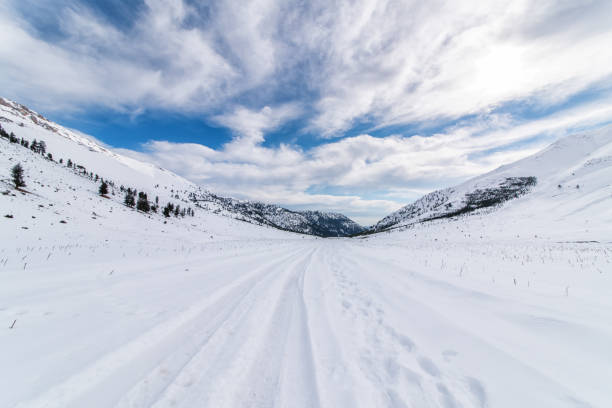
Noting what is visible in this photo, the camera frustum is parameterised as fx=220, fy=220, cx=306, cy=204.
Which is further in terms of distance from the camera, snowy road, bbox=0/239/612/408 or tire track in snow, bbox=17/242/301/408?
snowy road, bbox=0/239/612/408

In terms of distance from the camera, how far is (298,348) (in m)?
3.44

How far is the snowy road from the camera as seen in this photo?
92.1 inches

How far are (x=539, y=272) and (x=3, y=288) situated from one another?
52.9ft

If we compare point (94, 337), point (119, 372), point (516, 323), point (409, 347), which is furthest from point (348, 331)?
point (94, 337)

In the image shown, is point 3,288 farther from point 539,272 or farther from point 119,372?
point 539,272

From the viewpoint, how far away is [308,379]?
267 cm

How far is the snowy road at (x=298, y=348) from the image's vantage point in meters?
2.34

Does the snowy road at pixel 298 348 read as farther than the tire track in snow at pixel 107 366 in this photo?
Yes

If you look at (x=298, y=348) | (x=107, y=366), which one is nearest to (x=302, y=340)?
(x=298, y=348)

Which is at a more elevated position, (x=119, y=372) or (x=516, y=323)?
(x=516, y=323)

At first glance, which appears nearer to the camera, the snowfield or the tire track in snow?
the tire track in snow

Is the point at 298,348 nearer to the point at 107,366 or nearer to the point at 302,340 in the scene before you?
the point at 302,340

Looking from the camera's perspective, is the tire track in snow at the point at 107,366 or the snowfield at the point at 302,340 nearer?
the tire track in snow at the point at 107,366

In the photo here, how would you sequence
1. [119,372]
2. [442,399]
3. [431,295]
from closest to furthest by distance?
[442,399] < [119,372] < [431,295]
